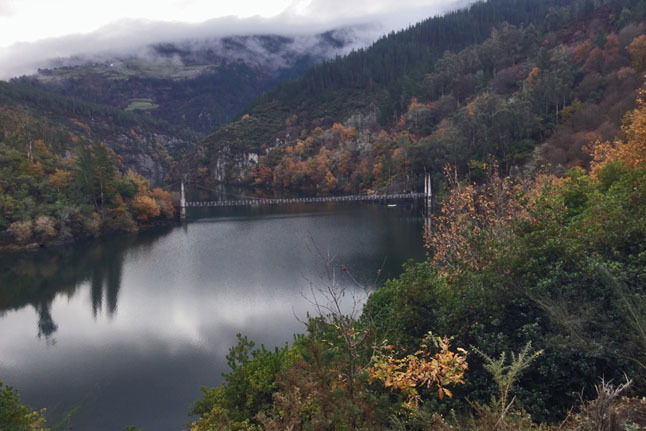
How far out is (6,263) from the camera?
1478 inches

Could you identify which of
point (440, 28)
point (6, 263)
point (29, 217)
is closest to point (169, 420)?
point (6, 263)

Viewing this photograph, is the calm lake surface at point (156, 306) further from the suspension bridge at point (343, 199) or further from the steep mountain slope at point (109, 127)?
the steep mountain slope at point (109, 127)

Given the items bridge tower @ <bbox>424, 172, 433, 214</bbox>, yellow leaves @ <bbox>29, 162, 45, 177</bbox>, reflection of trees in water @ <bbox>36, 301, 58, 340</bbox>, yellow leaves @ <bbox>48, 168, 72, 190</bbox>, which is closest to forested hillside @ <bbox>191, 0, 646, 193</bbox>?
bridge tower @ <bbox>424, 172, 433, 214</bbox>

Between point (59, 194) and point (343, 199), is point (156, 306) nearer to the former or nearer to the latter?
point (59, 194)

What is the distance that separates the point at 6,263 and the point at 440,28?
126210 mm

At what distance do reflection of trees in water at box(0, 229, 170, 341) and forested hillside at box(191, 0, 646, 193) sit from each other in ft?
101

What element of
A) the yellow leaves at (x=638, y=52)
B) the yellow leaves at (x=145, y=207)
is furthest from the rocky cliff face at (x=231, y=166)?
the yellow leaves at (x=638, y=52)

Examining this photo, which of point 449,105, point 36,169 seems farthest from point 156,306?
point 449,105

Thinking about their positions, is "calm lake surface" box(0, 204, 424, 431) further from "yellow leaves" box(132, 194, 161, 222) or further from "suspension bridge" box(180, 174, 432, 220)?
"suspension bridge" box(180, 174, 432, 220)

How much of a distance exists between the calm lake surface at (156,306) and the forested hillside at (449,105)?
1597 centimetres

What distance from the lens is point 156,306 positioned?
2661 cm

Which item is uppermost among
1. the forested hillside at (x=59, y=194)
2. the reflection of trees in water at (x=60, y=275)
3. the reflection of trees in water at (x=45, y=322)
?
the forested hillside at (x=59, y=194)

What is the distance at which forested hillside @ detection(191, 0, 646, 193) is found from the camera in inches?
1964

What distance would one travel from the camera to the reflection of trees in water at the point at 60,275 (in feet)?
91.1
